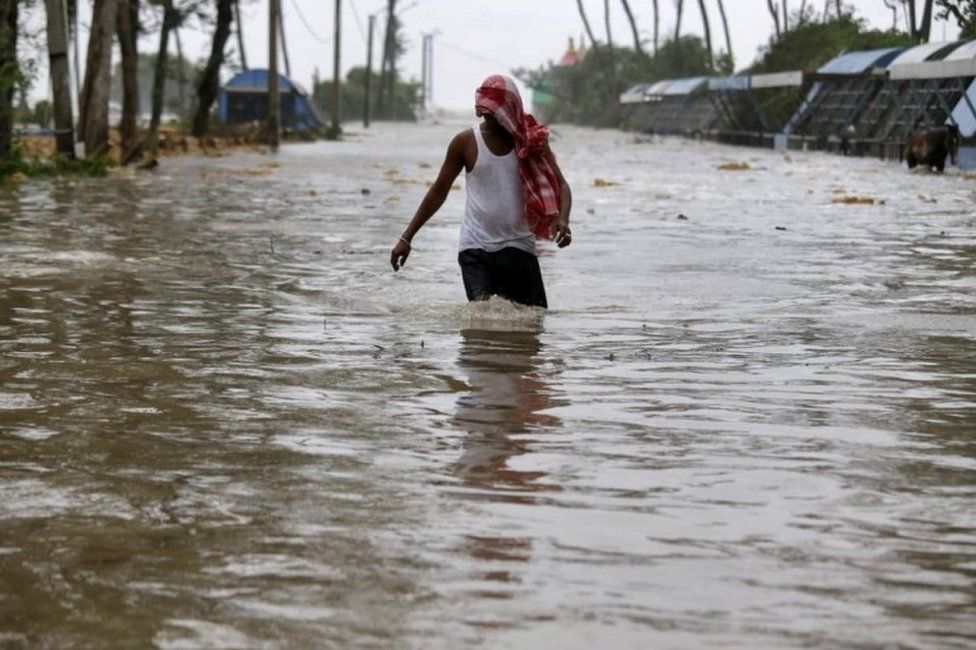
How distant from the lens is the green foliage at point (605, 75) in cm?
11000

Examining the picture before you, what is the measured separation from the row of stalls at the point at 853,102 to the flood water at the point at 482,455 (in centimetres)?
2525

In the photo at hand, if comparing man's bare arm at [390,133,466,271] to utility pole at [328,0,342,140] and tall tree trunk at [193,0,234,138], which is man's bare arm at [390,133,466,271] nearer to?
tall tree trunk at [193,0,234,138]

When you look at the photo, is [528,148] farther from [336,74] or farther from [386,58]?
[386,58]

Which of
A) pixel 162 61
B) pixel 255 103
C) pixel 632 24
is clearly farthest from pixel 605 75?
pixel 162 61

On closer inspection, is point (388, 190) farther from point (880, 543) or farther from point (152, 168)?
point (880, 543)

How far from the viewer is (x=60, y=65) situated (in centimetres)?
2920

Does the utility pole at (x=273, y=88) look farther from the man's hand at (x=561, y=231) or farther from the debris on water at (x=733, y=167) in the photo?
the man's hand at (x=561, y=231)

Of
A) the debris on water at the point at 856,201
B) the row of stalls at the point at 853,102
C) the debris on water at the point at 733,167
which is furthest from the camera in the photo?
the row of stalls at the point at 853,102

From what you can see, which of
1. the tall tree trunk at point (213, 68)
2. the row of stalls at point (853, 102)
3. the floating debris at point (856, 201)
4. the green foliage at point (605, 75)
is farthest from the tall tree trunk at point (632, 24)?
the floating debris at point (856, 201)

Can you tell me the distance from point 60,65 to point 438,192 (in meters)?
20.4

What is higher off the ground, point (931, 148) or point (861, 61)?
point (861, 61)

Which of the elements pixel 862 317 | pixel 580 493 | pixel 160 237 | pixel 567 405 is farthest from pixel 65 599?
pixel 160 237

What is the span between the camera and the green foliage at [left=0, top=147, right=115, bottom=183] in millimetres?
27391

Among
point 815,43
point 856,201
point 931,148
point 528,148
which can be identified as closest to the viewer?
point 528,148
